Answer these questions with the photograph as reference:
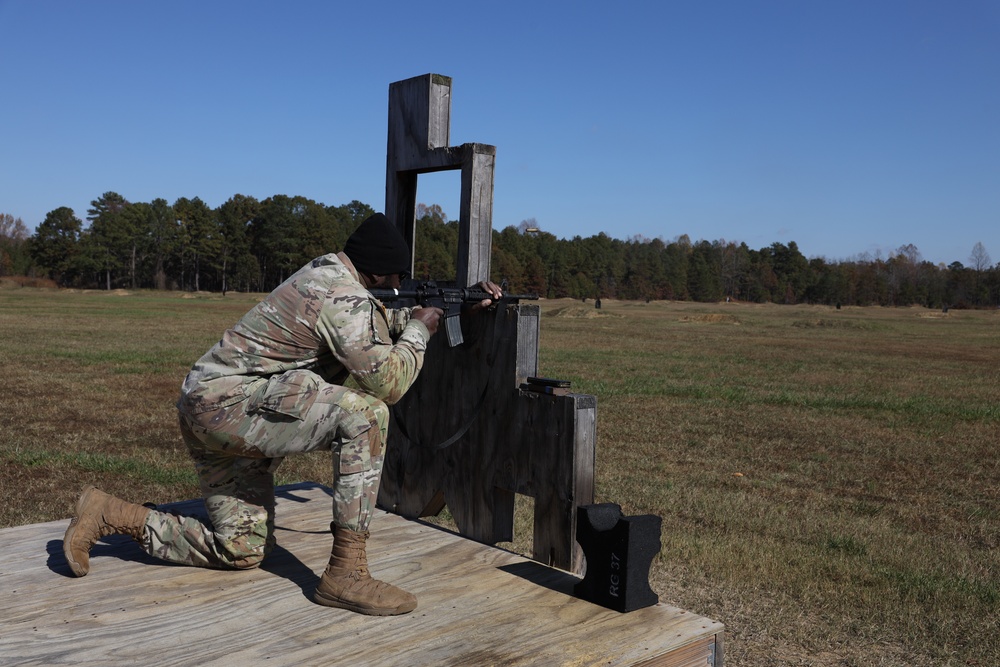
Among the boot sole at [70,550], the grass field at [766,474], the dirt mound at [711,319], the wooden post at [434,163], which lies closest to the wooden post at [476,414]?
the wooden post at [434,163]

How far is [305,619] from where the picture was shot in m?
3.31

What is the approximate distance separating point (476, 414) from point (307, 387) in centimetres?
127

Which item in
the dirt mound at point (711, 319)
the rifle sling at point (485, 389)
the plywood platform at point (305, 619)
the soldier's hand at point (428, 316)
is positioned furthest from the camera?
the dirt mound at point (711, 319)

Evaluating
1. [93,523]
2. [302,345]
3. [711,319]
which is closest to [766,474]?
[302,345]

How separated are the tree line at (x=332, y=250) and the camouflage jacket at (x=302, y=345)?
256 feet

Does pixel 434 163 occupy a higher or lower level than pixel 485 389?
A: higher

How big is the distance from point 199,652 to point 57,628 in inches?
23.0

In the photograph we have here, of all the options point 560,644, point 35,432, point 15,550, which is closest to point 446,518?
point 15,550

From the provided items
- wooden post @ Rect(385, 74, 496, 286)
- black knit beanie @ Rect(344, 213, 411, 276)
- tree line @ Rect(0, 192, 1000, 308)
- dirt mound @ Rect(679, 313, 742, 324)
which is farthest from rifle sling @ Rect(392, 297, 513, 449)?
tree line @ Rect(0, 192, 1000, 308)

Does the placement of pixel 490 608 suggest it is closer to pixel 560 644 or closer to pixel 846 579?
pixel 560 644

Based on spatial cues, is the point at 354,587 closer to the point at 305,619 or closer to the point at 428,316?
the point at 305,619

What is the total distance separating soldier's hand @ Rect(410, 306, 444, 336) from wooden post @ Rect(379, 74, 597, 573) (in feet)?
1.53

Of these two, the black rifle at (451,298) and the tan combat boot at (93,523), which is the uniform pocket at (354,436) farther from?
the tan combat boot at (93,523)

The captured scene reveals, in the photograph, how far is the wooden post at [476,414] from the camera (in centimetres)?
408
